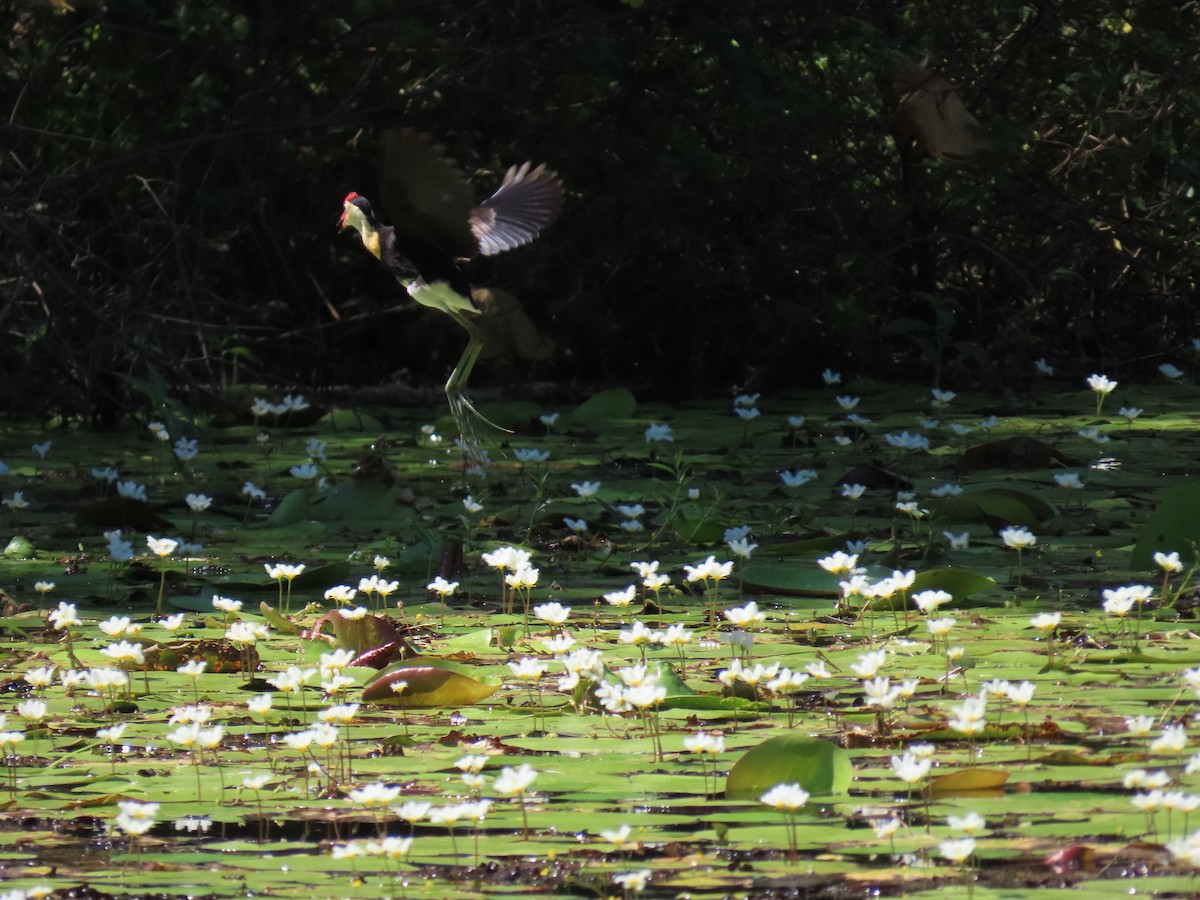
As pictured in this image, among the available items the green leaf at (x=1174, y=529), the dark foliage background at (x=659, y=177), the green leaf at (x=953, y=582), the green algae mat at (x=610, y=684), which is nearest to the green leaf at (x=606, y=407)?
the dark foliage background at (x=659, y=177)

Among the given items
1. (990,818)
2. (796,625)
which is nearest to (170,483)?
(796,625)

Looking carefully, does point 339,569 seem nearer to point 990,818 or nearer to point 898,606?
point 898,606

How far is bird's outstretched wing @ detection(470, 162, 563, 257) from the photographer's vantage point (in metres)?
5.33

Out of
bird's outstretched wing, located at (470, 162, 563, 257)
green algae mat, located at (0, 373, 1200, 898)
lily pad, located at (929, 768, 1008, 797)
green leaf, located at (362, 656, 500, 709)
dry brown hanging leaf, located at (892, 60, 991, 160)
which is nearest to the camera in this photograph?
green algae mat, located at (0, 373, 1200, 898)

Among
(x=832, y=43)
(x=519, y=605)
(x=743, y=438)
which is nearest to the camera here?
(x=519, y=605)

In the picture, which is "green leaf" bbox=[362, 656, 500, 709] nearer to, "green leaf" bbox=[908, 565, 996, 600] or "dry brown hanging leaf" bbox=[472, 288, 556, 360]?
"green leaf" bbox=[908, 565, 996, 600]

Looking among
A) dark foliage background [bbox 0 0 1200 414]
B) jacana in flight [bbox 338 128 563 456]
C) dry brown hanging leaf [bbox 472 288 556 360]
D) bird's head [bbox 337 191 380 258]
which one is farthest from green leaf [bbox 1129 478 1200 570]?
dry brown hanging leaf [bbox 472 288 556 360]

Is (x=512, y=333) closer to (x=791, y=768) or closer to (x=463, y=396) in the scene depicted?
(x=463, y=396)

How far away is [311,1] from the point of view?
7.78m

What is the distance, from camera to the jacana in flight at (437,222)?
199 inches

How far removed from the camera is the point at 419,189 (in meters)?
5.18

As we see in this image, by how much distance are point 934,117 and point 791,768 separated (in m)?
6.14

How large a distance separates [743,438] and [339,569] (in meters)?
2.84

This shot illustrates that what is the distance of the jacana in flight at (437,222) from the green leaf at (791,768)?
2.81 metres
